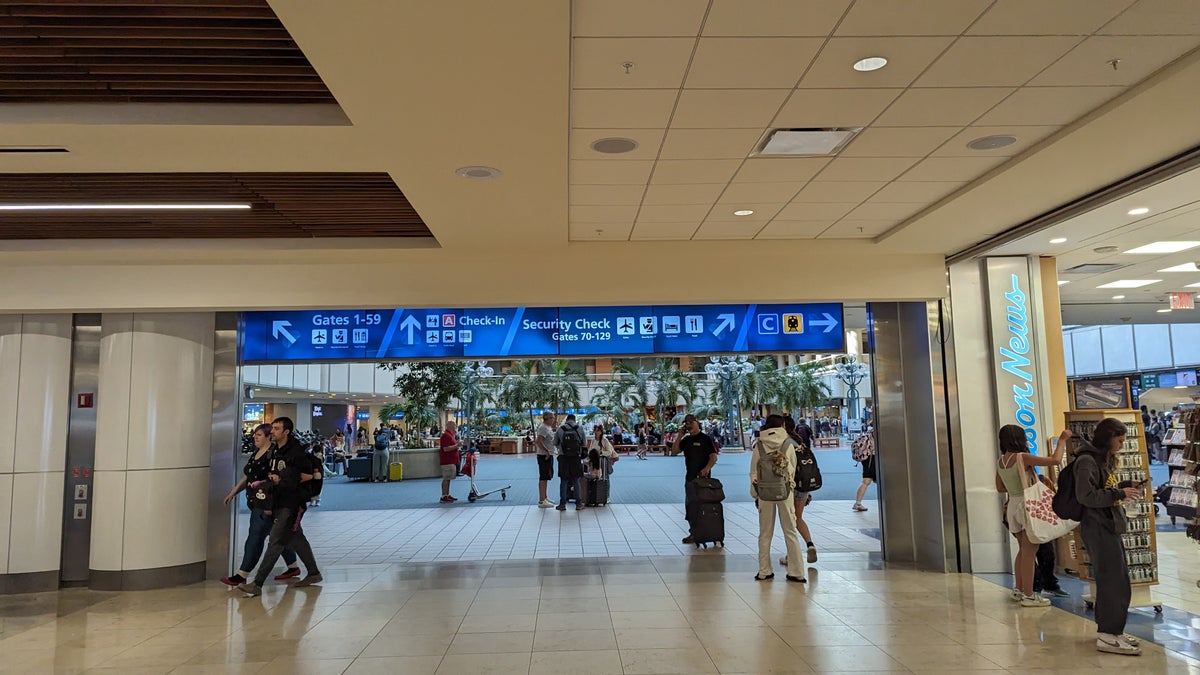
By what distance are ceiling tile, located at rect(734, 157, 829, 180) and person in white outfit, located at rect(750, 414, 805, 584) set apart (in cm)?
263

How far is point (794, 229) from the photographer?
700 centimetres

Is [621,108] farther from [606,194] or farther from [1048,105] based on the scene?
[1048,105]

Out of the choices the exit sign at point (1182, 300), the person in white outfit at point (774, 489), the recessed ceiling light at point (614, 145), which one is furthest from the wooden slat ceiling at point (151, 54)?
the exit sign at point (1182, 300)

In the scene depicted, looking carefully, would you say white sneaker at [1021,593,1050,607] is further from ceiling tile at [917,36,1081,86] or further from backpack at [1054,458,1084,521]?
ceiling tile at [917,36,1081,86]

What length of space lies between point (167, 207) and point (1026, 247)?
24.6 feet

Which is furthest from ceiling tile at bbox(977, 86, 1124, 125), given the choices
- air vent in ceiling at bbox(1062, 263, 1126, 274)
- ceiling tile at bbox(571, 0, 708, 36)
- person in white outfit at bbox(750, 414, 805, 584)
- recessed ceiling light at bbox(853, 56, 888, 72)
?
air vent in ceiling at bbox(1062, 263, 1126, 274)

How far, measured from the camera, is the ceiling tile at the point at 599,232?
6805 mm

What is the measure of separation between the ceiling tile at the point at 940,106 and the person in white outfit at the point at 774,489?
344 centimetres

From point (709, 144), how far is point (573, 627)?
3.53 meters

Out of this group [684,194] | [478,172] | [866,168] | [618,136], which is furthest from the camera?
[684,194]

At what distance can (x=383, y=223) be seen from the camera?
6.85 meters

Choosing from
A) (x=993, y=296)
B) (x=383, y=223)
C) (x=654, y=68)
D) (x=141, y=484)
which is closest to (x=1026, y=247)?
(x=993, y=296)

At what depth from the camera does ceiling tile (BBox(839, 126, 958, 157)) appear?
183 inches

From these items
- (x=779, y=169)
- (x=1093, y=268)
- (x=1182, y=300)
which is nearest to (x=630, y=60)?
(x=779, y=169)
